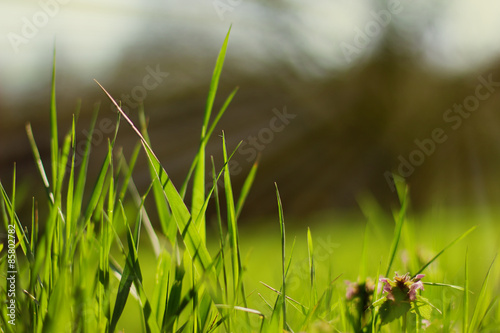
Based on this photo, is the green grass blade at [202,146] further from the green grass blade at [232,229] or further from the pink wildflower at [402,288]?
the pink wildflower at [402,288]

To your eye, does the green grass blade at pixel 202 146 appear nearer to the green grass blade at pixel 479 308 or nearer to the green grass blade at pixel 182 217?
the green grass blade at pixel 182 217

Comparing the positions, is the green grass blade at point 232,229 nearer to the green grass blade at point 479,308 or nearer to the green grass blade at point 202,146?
the green grass blade at point 202,146

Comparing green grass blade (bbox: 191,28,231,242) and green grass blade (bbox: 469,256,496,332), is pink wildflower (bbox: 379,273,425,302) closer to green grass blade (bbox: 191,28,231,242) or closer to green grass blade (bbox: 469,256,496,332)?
green grass blade (bbox: 469,256,496,332)

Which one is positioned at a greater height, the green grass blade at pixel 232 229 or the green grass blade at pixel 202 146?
the green grass blade at pixel 202 146

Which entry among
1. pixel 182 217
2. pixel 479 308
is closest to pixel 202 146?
pixel 182 217

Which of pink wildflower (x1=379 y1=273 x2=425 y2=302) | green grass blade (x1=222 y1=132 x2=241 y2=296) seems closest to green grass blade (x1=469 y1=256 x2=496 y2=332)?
pink wildflower (x1=379 y1=273 x2=425 y2=302)

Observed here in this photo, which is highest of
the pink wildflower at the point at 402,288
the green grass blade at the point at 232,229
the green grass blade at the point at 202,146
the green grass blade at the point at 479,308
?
the green grass blade at the point at 202,146

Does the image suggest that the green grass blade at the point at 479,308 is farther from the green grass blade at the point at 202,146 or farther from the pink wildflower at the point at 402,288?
the green grass blade at the point at 202,146

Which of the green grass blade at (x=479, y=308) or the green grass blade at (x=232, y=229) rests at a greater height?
the green grass blade at (x=232, y=229)

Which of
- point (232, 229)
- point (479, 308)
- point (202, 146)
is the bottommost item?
point (479, 308)

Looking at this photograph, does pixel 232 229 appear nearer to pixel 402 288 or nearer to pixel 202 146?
pixel 202 146

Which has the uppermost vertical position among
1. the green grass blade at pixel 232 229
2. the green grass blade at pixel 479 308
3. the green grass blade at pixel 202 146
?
the green grass blade at pixel 202 146

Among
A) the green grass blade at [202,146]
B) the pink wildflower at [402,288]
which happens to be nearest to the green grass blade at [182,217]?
the green grass blade at [202,146]

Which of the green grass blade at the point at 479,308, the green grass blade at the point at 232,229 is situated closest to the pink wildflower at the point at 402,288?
the green grass blade at the point at 479,308
